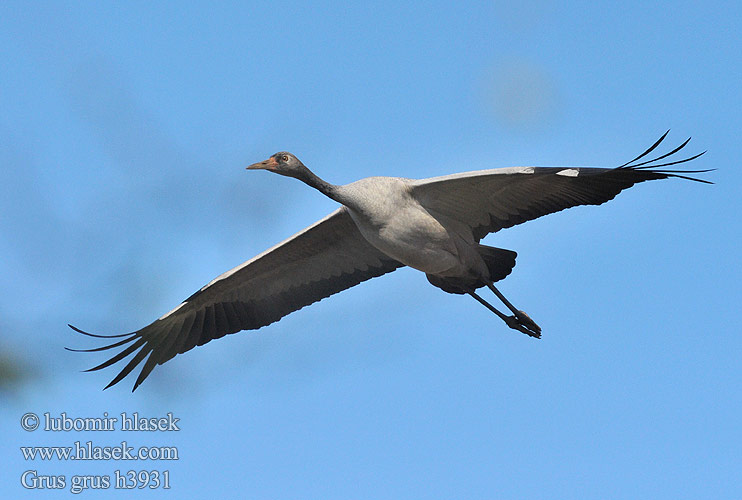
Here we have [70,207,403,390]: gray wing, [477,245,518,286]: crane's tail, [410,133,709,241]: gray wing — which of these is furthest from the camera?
[70,207,403,390]: gray wing

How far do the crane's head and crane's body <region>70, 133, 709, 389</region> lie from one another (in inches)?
0.5

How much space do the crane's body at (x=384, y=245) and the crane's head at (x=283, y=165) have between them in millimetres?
13

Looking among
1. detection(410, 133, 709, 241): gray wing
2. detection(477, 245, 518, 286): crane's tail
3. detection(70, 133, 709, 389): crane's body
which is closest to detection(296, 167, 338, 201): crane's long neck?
detection(70, 133, 709, 389): crane's body

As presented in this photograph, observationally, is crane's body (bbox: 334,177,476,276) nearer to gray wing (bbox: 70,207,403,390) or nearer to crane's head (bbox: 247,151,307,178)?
crane's head (bbox: 247,151,307,178)

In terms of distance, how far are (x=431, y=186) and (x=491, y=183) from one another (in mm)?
805

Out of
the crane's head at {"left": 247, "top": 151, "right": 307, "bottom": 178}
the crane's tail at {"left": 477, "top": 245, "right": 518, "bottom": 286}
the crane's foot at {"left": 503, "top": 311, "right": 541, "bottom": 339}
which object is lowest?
the crane's foot at {"left": 503, "top": 311, "right": 541, "bottom": 339}

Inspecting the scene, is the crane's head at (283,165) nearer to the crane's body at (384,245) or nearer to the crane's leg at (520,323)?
the crane's body at (384,245)

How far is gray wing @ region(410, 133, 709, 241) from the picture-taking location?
43.2 feet

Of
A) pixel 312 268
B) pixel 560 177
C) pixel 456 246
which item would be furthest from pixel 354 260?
pixel 560 177

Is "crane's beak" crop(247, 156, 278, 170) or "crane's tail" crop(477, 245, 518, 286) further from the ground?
"crane's beak" crop(247, 156, 278, 170)

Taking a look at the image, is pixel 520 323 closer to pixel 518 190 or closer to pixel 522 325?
pixel 522 325

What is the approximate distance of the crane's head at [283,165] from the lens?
13711 millimetres

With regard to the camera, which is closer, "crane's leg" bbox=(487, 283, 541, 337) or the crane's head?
the crane's head

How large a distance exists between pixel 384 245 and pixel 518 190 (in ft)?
6.49
